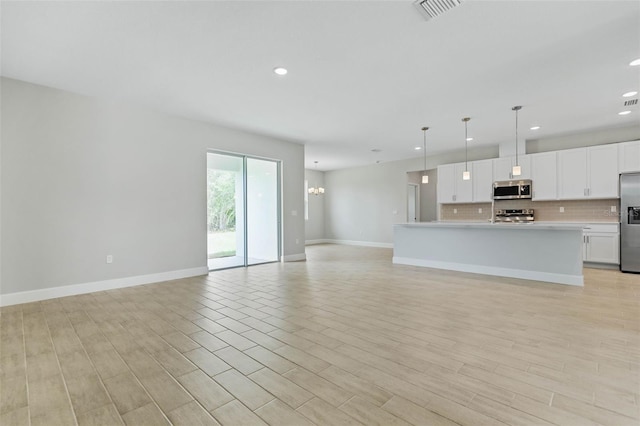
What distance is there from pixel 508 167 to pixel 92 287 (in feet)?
28.8

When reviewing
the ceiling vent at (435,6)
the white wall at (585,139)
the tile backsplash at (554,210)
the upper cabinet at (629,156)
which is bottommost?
the tile backsplash at (554,210)

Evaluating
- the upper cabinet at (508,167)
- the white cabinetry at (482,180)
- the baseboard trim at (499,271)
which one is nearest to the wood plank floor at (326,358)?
the baseboard trim at (499,271)

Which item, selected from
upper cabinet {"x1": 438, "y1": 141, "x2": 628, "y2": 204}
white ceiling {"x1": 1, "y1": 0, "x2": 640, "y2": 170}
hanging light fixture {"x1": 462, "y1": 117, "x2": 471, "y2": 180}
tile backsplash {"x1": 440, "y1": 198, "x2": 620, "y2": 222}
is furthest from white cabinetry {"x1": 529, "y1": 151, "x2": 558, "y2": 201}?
hanging light fixture {"x1": 462, "y1": 117, "x2": 471, "y2": 180}

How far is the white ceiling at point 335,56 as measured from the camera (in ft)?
8.70

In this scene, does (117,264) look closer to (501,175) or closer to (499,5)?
(499,5)

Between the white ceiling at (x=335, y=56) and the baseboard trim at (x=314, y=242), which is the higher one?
the white ceiling at (x=335, y=56)

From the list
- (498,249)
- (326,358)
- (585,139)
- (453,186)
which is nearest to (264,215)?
(498,249)

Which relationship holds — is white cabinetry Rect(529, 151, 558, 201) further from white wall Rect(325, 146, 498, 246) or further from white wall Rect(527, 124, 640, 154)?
white wall Rect(325, 146, 498, 246)

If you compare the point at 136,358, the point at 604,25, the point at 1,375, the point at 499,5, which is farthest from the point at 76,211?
the point at 604,25

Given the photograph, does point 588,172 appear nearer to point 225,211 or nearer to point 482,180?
point 482,180

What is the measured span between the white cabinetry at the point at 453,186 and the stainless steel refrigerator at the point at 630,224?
9.37ft

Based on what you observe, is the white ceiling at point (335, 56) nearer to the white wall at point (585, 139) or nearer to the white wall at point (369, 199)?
the white wall at point (585, 139)

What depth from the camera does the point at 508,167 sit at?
723cm

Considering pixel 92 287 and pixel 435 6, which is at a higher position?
pixel 435 6
